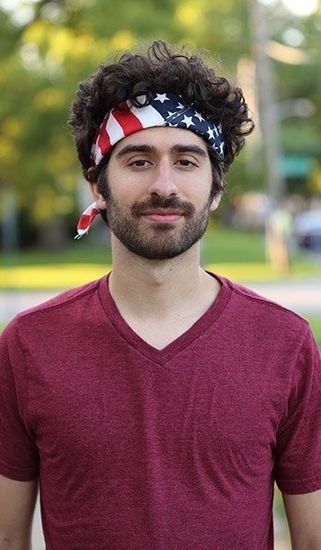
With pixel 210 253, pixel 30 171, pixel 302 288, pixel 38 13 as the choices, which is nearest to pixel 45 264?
pixel 210 253

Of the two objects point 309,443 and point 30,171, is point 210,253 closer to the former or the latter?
point 30,171

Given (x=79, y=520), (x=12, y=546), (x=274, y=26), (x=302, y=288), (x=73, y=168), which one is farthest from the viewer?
(x=274, y=26)

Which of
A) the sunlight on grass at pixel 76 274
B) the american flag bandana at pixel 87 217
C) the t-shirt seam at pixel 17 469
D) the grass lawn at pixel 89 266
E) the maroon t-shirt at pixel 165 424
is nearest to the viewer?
the maroon t-shirt at pixel 165 424

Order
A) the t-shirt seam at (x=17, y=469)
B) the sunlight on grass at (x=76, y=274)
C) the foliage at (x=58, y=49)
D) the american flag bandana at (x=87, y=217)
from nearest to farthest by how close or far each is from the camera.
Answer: the t-shirt seam at (x=17, y=469) → the american flag bandana at (x=87, y=217) → the foliage at (x=58, y=49) → the sunlight on grass at (x=76, y=274)

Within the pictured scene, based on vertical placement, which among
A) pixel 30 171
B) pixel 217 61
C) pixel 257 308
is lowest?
pixel 257 308

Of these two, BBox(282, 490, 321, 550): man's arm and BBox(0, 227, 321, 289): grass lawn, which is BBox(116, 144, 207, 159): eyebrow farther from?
BBox(0, 227, 321, 289): grass lawn

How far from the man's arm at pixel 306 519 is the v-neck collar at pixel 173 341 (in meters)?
0.47

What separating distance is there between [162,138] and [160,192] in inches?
6.0

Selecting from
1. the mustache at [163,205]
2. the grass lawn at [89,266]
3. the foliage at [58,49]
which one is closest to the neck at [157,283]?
the mustache at [163,205]

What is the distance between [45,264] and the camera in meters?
31.4

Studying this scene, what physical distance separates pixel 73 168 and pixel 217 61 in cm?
2311

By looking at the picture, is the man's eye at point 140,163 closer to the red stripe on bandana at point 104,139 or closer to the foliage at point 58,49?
the red stripe on bandana at point 104,139

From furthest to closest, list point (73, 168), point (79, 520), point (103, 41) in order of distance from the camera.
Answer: point (73, 168), point (103, 41), point (79, 520)

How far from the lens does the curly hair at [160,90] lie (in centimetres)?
264
